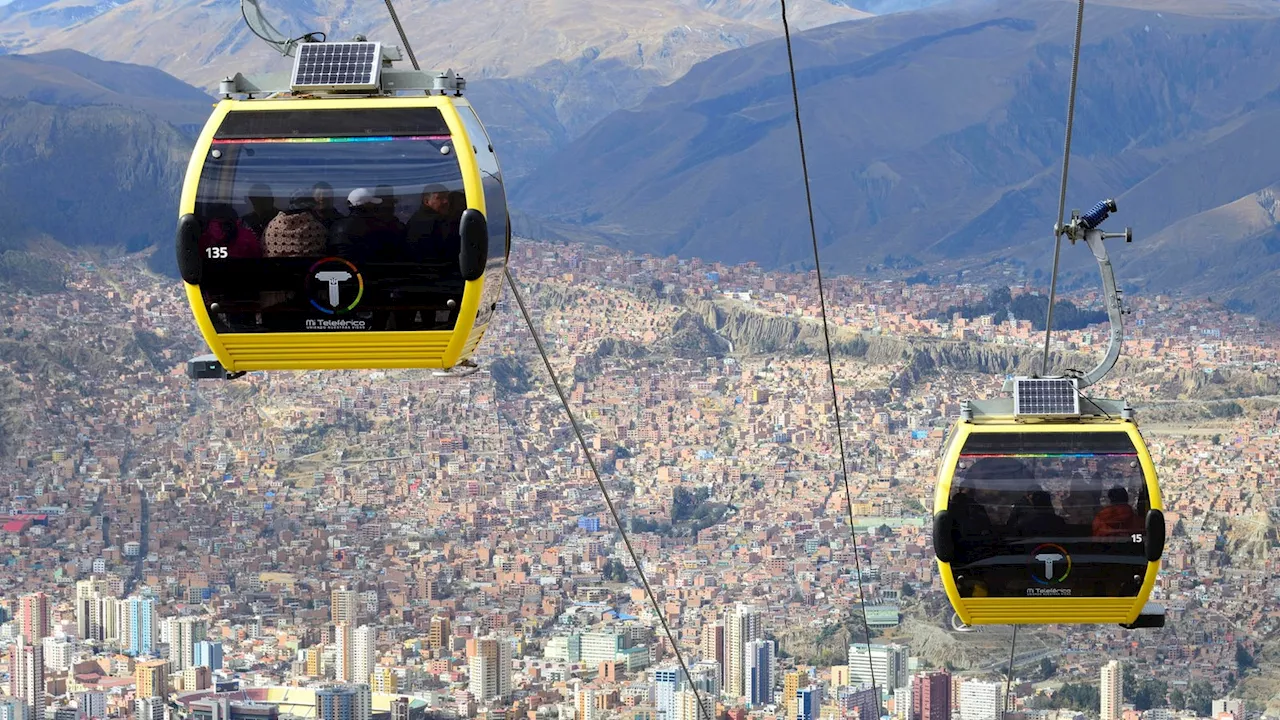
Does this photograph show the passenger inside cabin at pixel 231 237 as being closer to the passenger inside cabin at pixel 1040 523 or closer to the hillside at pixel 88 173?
the passenger inside cabin at pixel 1040 523

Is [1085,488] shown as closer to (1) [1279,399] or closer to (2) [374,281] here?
(2) [374,281]

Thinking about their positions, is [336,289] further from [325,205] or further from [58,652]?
[58,652]

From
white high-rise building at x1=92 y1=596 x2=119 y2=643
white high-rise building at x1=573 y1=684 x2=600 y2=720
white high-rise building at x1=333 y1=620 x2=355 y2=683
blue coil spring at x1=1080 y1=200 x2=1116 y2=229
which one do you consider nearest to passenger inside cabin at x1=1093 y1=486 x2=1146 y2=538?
blue coil spring at x1=1080 y1=200 x2=1116 y2=229

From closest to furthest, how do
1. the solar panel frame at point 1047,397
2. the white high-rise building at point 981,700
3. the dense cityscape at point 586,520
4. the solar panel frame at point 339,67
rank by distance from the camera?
the solar panel frame at point 339,67, the solar panel frame at point 1047,397, the white high-rise building at point 981,700, the dense cityscape at point 586,520

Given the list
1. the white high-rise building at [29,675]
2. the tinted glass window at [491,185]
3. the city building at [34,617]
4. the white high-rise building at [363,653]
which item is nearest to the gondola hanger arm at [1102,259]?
the tinted glass window at [491,185]

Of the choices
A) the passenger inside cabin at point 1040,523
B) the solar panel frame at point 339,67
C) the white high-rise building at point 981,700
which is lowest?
the white high-rise building at point 981,700

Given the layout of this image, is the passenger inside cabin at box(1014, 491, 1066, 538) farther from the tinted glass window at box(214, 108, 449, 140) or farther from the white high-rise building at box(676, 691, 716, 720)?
the white high-rise building at box(676, 691, 716, 720)
